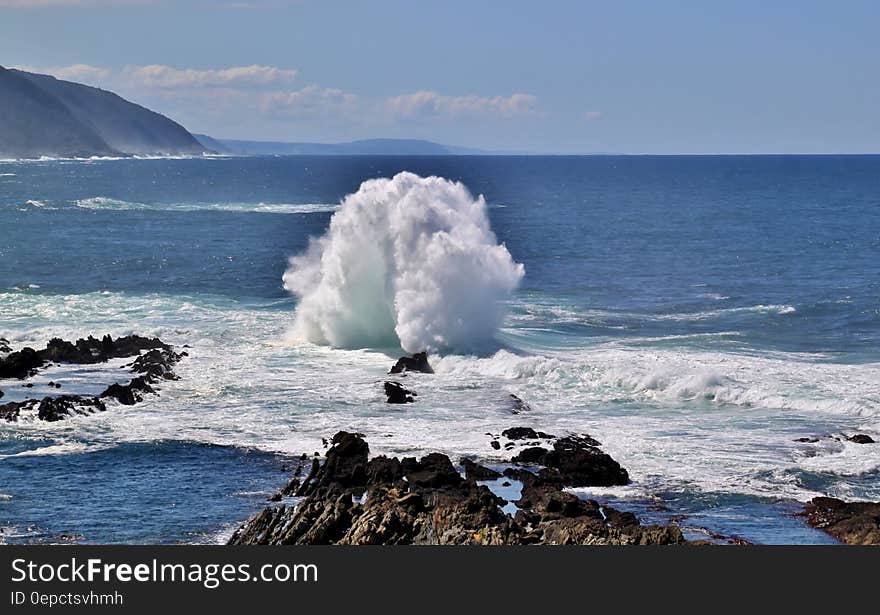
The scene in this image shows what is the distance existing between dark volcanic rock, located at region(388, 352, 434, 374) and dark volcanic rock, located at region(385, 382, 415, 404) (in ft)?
9.89

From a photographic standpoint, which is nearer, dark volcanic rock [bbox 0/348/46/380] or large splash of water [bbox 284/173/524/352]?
dark volcanic rock [bbox 0/348/46/380]

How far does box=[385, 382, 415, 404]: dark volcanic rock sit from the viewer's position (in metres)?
30.0

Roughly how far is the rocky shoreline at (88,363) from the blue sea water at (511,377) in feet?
2.08

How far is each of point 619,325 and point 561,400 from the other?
505 inches

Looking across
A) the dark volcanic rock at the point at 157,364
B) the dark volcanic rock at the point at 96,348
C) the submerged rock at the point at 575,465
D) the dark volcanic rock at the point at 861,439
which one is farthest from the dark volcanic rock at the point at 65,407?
the dark volcanic rock at the point at 861,439

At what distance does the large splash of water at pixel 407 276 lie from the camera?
37.5 metres

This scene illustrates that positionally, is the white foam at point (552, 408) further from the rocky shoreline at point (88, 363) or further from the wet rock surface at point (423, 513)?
the wet rock surface at point (423, 513)

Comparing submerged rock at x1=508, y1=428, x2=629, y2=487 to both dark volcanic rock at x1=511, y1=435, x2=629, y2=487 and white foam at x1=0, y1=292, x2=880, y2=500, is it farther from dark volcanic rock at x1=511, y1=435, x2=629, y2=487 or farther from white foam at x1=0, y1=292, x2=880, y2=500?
white foam at x1=0, y1=292, x2=880, y2=500

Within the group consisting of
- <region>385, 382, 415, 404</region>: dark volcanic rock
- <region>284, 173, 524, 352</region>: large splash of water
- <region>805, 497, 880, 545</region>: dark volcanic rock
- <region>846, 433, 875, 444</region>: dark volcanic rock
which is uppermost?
<region>284, 173, 524, 352</region>: large splash of water

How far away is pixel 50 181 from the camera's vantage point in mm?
146500

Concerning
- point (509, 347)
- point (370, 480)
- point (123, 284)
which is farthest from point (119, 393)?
point (123, 284)

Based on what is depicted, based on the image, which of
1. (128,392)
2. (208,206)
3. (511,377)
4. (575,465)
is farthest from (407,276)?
(208,206)

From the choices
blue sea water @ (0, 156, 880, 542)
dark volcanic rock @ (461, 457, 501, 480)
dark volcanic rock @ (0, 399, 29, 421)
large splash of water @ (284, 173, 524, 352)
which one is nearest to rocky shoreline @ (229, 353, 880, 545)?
dark volcanic rock @ (461, 457, 501, 480)

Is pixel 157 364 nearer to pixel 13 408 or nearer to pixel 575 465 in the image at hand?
pixel 13 408
